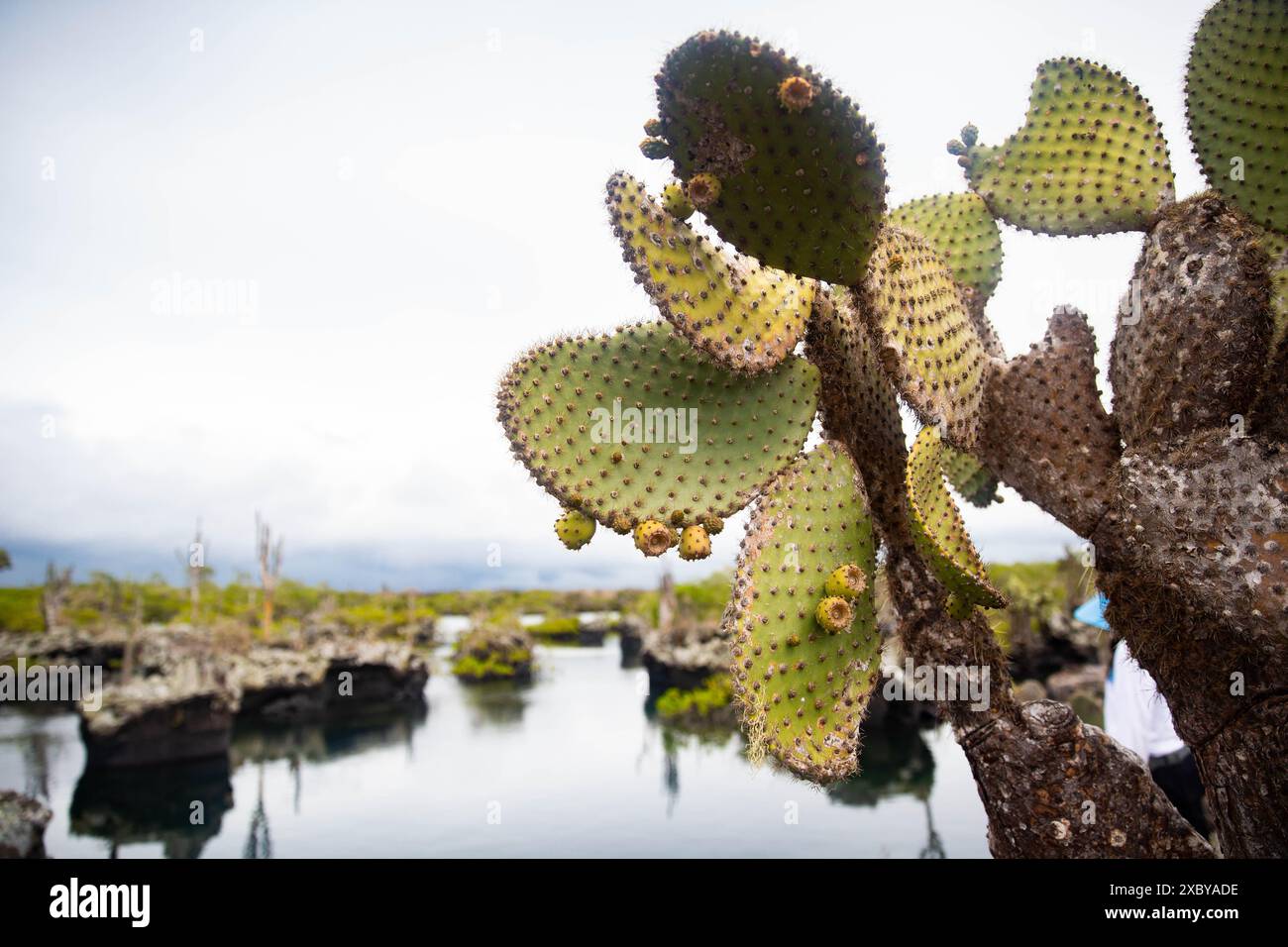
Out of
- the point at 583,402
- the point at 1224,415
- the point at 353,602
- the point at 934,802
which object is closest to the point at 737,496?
the point at 583,402

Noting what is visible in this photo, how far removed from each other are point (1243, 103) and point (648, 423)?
1760mm

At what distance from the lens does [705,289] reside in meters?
1.84

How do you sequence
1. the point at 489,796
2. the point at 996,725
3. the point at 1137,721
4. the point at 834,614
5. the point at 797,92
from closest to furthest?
the point at 797,92 < the point at 834,614 < the point at 996,725 < the point at 1137,721 < the point at 489,796

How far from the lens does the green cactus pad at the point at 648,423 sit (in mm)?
1817

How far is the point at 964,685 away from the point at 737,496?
86 cm

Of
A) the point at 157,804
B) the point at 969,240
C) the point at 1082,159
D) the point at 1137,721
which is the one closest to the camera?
the point at 1082,159

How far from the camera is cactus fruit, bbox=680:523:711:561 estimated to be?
177 cm

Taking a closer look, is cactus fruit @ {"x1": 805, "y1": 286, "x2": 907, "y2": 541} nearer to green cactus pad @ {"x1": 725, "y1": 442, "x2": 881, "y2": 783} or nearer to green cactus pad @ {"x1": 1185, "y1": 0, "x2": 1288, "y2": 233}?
green cactus pad @ {"x1": 725, "y1": 442, "x2": 881, "y2": 783}

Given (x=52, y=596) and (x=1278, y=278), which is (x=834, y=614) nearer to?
(x=1278, y=278)

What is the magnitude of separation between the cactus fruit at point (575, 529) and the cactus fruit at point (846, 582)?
21.7 inches

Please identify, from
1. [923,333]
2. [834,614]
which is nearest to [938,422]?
[923,333]

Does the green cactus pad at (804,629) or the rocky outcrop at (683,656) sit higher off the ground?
the green cactus pad at (804,629)

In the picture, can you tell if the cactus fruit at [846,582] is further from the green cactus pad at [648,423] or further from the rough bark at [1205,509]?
the rough bark at [1205,509]

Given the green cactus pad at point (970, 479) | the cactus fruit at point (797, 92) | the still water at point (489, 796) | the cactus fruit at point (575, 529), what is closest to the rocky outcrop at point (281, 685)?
the still water at point (489, 796)
